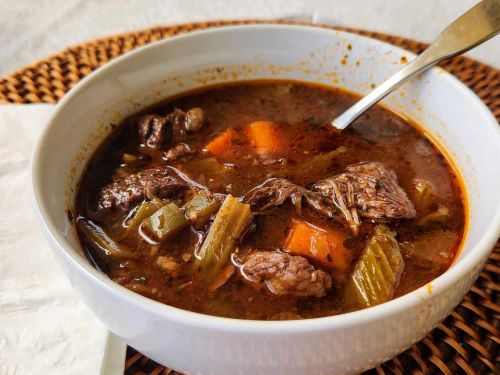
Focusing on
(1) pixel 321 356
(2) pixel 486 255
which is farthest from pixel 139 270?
(2) pixel 486 255

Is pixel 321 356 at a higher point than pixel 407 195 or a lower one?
lower

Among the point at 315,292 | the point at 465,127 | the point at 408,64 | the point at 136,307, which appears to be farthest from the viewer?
the point at 408,64

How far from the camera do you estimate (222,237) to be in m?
1.72

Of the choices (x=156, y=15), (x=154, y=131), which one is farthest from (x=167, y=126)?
(x=156, y=15)

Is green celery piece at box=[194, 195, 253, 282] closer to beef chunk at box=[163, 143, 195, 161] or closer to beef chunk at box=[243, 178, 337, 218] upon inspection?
beef chunk at box=[243, 178, 337, 218]

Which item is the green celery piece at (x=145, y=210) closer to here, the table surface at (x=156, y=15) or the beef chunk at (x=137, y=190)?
the beef chunk at (x=137, y=190)

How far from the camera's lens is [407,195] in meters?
1.94

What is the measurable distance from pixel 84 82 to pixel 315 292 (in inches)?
43.4

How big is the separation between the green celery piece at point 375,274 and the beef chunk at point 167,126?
0.86 meters

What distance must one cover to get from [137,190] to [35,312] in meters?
0.49

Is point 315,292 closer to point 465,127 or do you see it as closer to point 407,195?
point 407,195

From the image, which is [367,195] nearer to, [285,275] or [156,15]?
[285,275]

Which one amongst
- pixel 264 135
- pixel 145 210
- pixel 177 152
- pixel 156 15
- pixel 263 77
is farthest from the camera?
pixel 156 15

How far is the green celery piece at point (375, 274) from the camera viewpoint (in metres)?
1.59
